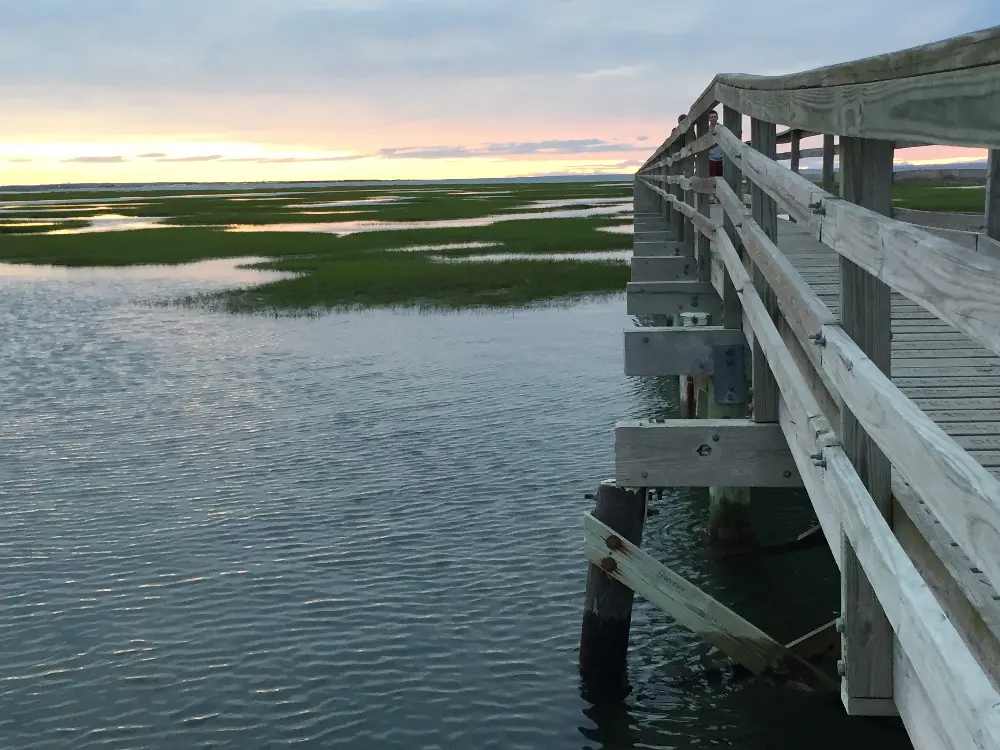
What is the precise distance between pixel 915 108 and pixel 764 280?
4.04 m

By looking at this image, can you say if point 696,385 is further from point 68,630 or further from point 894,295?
point 68,630

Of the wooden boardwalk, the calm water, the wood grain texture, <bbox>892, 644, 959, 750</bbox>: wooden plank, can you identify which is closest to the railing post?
the calm water

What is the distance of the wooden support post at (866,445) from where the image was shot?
11.3ft

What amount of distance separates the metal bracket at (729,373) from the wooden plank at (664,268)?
167 inches

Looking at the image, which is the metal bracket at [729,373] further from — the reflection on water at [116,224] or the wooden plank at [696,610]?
the reflection on water at [116,224]

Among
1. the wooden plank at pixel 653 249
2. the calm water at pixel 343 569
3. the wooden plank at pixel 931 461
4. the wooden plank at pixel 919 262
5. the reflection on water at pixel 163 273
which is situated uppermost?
the wooden plank at pixel 919 262

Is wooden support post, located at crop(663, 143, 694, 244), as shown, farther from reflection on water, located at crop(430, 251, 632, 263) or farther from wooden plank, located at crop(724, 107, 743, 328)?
reflection on water, located at crop(430, 251, 632, 263)

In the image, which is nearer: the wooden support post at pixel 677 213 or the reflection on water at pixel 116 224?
the wooden support post at pixel 677 213

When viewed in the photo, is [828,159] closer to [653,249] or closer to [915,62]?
[653,249]

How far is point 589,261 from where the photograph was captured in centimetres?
3756

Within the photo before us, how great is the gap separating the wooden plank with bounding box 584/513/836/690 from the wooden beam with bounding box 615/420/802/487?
2.85 feet

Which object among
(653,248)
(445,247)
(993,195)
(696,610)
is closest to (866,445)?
(993,195)

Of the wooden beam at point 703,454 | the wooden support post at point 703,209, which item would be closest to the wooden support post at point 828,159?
the wooden support post at point 703,209

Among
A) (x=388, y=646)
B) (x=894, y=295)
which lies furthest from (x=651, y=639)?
(x=894, y=295)
